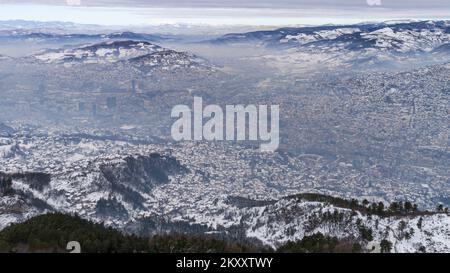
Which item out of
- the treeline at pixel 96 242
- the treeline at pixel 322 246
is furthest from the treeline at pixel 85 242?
the treeline at pixel 322 246

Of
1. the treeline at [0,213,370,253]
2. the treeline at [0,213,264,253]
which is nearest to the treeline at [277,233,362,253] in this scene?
the treeline at [0,213,370,253]

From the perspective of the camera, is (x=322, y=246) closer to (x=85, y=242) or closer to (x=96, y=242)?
(x=96, y=242)

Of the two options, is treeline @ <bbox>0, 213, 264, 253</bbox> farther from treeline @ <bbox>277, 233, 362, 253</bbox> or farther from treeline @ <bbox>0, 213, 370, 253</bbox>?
treeline @ <bbox>277, 233, 362, 253</bbox>

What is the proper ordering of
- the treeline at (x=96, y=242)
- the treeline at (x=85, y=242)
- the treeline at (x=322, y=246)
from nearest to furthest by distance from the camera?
the treeline at (x=85, y=242)
the treeline at (x=96, y=242)
the treeline at (x=322, y=246)

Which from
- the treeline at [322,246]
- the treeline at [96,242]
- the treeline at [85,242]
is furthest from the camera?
the treeline at [322,246]

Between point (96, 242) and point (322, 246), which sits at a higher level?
point (96, 242)

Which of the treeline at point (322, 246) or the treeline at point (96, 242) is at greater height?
the treeline at point (96, 242)

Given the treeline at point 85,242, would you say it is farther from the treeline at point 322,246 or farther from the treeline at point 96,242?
the treeline at point 322,246

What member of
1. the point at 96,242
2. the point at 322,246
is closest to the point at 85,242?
the point at 96,242

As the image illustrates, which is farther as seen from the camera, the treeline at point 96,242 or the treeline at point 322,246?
the treeline at point 322,246
